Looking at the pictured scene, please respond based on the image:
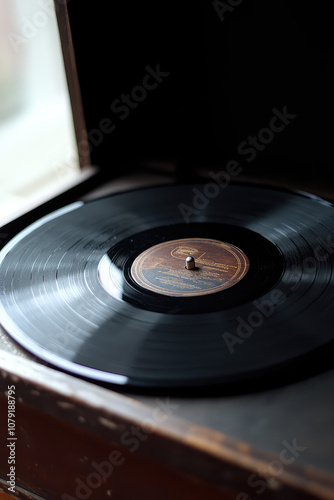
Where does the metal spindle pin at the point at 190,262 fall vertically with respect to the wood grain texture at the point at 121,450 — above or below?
above

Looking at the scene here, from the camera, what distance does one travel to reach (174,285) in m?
0.88

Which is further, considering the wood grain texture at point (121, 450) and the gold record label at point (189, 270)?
the gold record label at point (189, 270)

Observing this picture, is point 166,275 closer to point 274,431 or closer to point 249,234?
point 249,234

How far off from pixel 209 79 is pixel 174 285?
55 cm

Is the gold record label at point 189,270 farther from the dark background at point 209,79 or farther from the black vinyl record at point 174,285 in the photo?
the dark background at point 209,79

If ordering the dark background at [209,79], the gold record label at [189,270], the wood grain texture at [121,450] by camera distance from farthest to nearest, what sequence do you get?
the dark background at [209,79] < the gold record label at [189,270] < the wood grain texture at [121,450]

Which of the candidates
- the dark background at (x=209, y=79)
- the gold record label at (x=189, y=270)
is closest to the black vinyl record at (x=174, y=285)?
the gold record label at (x=189, y=270)

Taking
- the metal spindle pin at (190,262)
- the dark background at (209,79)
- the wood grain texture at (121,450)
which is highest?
the dark background at (209,79)

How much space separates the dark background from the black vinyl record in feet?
0.47

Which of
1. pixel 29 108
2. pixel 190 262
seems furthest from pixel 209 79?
pixel 29 108

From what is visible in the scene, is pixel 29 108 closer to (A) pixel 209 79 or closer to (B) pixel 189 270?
(A) pixel 209 79

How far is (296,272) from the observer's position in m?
0.84

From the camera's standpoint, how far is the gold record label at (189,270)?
0.87 meters

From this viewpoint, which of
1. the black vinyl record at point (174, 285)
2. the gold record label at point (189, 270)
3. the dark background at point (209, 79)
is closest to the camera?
the black vinyl record at point (174, 285)
